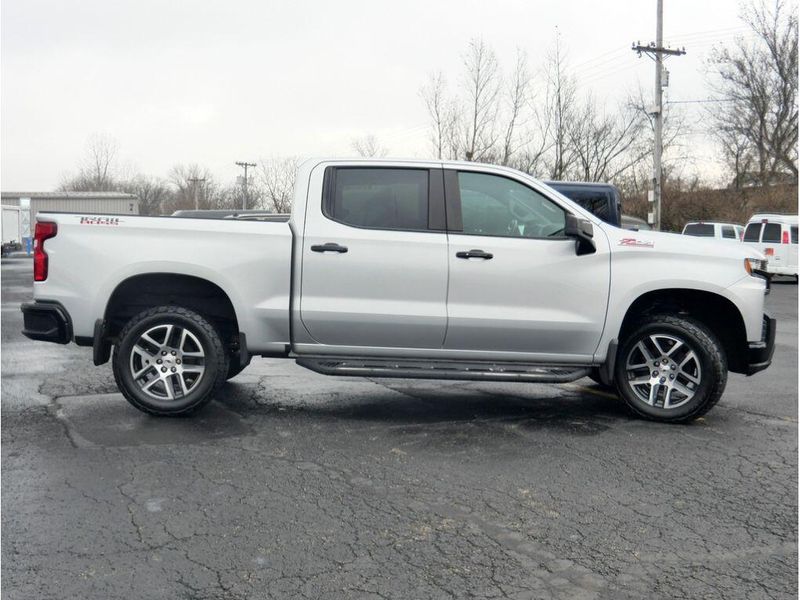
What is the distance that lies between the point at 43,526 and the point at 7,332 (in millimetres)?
8946

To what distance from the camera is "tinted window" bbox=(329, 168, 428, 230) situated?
6.35 meters

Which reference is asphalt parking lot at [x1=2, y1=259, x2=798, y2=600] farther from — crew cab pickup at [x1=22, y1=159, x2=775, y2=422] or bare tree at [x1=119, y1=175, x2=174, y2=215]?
bare tree at [x1=119, y1=175, x2=174, y2=215]

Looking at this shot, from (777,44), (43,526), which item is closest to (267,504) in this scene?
(43,526)

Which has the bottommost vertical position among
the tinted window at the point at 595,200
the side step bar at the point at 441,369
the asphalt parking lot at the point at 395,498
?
the asphalt parking lot at the point at 395,498

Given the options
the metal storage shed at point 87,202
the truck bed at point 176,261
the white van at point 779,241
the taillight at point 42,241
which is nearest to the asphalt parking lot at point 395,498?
the truck bed at point 176,261

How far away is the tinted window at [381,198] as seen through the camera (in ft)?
20.8

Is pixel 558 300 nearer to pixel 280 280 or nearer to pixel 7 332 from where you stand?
pixel 280 280

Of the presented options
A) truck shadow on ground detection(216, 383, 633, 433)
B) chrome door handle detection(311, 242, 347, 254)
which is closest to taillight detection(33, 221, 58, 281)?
truck shadow on ground detection(216, 383, 633, 433)

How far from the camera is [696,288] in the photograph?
6.22 meters

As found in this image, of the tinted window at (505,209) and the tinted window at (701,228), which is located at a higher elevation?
the tinted window at (701,228)

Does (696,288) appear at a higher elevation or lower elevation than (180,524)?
higher

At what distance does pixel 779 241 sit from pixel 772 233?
1.12ft

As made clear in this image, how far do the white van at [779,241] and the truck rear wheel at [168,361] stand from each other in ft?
67.5

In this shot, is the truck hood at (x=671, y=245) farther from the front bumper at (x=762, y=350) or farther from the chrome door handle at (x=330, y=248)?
the chrome door handle at (x=330, y=248)
